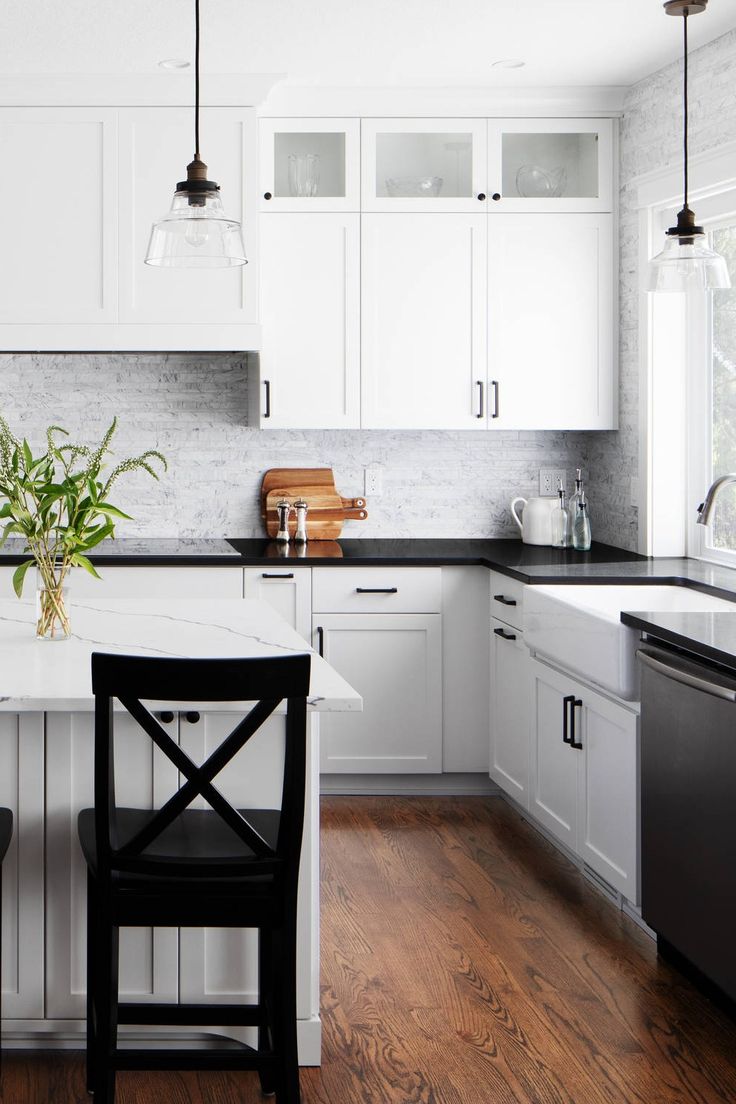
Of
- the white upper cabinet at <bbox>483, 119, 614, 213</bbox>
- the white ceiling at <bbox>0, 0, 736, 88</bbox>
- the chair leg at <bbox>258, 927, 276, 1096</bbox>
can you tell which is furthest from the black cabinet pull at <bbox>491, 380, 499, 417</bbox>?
the chair leg at <bbox>258, 927, 276, 1096</bbox>

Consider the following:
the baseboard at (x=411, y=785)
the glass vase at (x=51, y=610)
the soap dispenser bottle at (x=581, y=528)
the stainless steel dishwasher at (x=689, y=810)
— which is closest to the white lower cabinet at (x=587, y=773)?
the stainless steel dishwasher at (x=689, y=810)

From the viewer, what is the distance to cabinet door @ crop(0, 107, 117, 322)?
423 cm

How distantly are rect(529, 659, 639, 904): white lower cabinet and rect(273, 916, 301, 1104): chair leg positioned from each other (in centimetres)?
124

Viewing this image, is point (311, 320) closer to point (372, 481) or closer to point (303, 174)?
point (303, 174)

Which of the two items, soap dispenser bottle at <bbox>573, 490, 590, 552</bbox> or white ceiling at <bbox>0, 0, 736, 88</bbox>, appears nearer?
white ceiling at <bbox>0, 0, 736, 88</bbox>

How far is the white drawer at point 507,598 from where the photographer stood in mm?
3906

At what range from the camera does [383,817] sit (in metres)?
4.07

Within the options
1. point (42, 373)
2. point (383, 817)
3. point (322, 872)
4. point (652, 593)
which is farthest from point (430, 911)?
point (42, 373)

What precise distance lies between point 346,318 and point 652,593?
1.59m

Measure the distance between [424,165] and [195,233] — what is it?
229 centimetres

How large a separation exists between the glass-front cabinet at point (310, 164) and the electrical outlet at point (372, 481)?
1.06 meters

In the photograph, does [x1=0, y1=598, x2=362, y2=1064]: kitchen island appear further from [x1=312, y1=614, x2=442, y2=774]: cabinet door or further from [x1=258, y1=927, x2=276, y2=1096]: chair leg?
[x1=312, y1=614, x2=442, y2=774]: cabinet door

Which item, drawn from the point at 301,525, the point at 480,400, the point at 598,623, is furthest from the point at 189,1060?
the point at 480,400

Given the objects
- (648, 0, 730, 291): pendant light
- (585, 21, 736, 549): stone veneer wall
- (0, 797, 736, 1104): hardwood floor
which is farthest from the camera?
(585, 21, 736, 549): stone veneer wall
